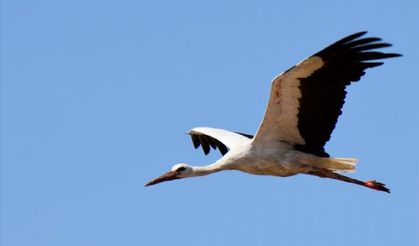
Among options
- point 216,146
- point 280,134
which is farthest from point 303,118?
Answer: point 216,146

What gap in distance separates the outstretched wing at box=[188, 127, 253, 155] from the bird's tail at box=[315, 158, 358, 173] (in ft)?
4.54

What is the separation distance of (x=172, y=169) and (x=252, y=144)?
132 centimetres

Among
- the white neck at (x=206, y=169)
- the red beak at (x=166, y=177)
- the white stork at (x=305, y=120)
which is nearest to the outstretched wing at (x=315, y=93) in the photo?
the white stork at (x=305, y=120)

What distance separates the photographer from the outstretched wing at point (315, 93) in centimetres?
1706

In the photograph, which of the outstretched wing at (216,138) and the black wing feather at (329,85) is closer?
the black wing feather at (329,85)

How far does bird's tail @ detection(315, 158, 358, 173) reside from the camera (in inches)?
709

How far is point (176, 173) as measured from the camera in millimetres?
18703

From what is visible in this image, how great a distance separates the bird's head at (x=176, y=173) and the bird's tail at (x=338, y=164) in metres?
1.75

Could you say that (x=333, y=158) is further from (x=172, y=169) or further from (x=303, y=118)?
(x=172, y=169)

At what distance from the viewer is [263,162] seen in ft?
58.8

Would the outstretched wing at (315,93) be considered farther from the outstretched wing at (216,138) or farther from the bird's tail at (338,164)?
the outstretched wing at (216,138)

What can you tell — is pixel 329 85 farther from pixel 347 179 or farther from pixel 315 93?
pixel 347 179

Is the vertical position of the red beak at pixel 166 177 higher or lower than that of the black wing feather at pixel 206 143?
lower

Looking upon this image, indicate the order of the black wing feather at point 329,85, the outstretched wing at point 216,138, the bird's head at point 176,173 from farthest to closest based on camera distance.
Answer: the outstretched wing at point 216,138 → the bird's head at point 176,173 → the black wing feather at point 329,85
